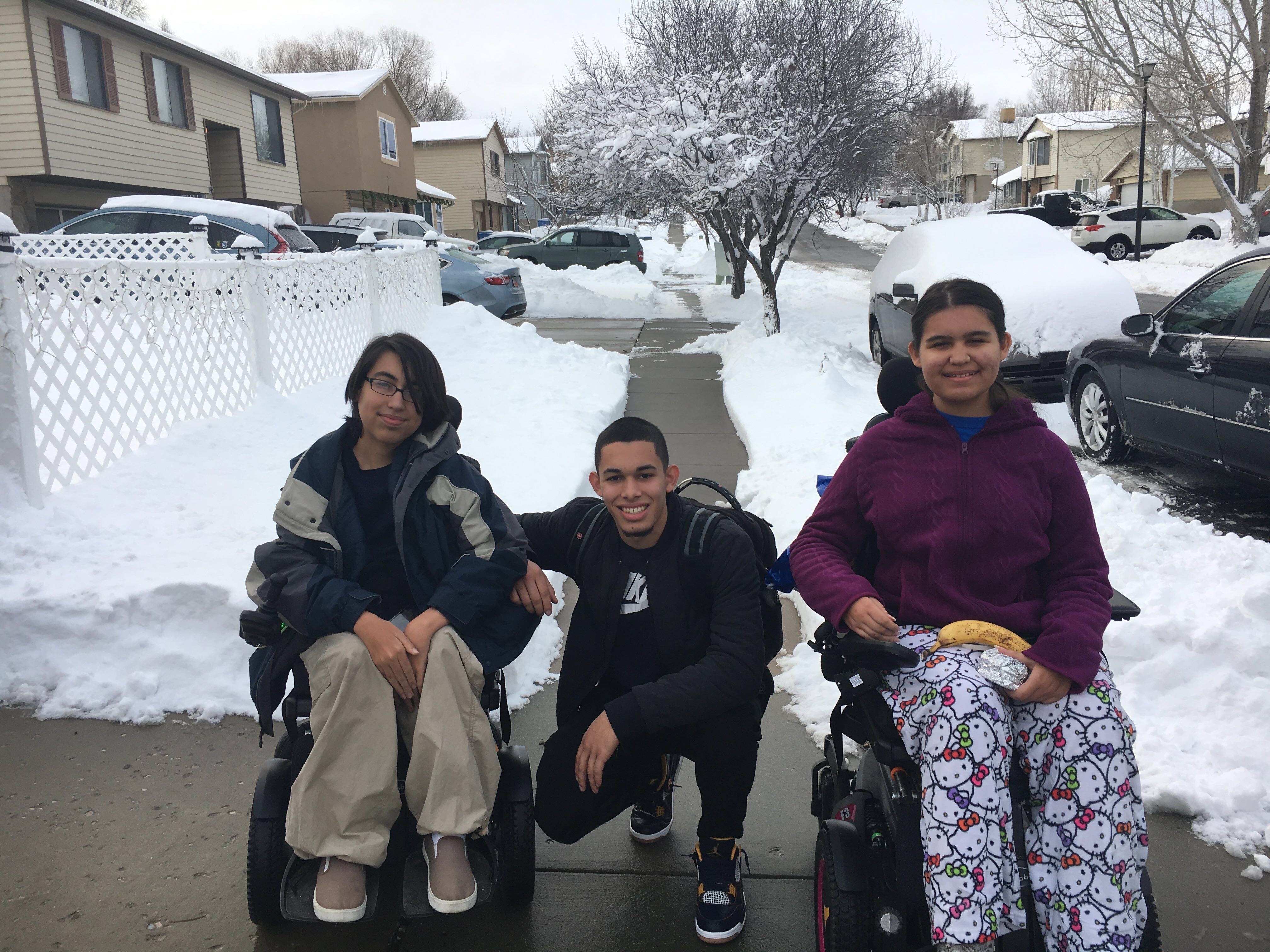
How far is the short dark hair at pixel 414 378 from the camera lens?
2.58 meters

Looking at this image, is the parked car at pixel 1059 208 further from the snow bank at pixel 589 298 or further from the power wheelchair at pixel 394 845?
the power wheelchair at pixel 394 845

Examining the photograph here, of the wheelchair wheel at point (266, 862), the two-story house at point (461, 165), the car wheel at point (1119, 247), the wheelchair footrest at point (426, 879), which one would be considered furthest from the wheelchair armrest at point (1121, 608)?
the two-story house at point (461, 165)

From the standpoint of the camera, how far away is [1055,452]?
7.60 feet

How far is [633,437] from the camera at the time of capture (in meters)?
2.50

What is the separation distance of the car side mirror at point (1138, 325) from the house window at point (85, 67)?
18.9 meters

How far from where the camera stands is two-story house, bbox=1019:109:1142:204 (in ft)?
175

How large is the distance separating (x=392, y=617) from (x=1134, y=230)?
32903 millimetres

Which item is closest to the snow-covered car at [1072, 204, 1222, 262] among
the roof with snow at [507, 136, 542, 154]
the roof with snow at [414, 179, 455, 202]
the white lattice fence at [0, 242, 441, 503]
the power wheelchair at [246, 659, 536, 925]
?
the roof with snow at [414, 179, 455, 202]

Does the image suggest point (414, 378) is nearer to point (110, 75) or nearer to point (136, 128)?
point (110, 75)

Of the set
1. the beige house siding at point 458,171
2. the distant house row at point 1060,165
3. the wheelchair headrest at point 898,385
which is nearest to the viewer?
the wheelchair headrest at point 898,385

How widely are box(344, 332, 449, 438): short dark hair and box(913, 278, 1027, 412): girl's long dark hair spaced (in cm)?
128

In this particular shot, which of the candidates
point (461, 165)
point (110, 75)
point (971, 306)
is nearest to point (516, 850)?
point (971, 306)

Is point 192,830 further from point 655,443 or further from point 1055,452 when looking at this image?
point 1055,452

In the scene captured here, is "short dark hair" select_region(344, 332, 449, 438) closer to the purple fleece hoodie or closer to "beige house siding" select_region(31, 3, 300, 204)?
the purple fleece hoodie
